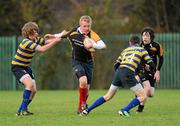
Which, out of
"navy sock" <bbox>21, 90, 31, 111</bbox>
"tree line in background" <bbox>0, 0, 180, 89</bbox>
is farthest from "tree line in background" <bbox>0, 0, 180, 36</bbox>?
"navy sock" <bbox>21, 90, 31, 111</bbox>

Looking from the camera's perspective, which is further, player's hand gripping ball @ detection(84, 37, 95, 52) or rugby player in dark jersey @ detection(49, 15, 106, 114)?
rugby player in dark jersey @ detection(49, 15, 106, 114)

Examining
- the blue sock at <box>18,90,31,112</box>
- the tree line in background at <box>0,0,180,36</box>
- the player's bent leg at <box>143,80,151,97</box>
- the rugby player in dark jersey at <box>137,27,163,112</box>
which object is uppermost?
the tree line in background at <box>0,0,180,36</box>

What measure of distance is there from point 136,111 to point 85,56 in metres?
1.68

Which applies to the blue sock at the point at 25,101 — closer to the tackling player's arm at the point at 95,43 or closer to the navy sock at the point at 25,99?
the navy sock at the point at 25,99

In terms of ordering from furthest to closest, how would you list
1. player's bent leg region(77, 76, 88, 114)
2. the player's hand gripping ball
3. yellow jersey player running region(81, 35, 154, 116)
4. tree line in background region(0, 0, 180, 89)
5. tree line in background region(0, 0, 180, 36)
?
tree line in background region(0, 0, 180, 36) → tree line in background region(0, 0, 180, 89) → player's bent leg region(77, 76, 88, 114) → yellow jersey player running region(81, 35, 154, 116) → the player's hand gripping ball

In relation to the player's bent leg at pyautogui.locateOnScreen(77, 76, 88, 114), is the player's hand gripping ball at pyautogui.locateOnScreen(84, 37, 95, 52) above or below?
above

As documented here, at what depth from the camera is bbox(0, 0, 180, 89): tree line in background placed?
30.4m

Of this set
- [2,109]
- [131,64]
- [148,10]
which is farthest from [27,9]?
[131,64]

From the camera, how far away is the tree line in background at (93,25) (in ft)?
99.9

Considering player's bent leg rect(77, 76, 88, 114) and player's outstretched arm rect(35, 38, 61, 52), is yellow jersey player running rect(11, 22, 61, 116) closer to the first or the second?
player's outstretched arm rect(35, 38, 61, 52)

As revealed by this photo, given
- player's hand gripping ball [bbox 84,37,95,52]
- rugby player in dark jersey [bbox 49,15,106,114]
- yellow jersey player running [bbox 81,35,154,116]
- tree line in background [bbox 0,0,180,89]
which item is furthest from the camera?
tree line in background [bbox 0,0,180,89]

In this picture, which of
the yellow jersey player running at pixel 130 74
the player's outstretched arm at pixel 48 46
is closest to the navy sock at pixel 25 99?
the player's outstretched arm at pixel 48 46

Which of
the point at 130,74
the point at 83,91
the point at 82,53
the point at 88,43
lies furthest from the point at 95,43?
the point at 83,91

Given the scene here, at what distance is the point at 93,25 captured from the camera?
102 ft
